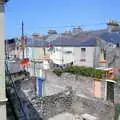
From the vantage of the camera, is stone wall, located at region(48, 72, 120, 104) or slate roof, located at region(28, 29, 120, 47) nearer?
stone wall, located at region(48, 72, 120, 104)

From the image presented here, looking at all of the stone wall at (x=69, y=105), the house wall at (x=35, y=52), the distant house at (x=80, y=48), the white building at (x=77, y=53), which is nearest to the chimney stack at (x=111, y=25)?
the distant house at (x=80, y=48)

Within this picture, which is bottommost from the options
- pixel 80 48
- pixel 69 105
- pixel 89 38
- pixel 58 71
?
pixel 69 105

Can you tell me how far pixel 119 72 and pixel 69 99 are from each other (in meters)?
4.46

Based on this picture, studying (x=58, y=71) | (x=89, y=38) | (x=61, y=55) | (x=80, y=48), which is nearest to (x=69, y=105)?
(x=58, y=71)

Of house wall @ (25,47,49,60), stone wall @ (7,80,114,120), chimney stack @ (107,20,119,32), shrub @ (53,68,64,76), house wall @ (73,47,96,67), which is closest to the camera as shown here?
stone wall @ (7,80,114,120)

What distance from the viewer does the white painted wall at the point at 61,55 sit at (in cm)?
2702

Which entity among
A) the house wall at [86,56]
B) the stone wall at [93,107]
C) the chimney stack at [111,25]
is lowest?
the stone wall at [93,107]

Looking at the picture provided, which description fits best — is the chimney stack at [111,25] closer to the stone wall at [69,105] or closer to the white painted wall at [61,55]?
the white painted wall at [61,55]

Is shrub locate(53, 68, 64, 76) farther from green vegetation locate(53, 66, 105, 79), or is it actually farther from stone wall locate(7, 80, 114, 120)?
stone wall locate(7, 80, 114, 120)

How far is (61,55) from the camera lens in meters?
28.3

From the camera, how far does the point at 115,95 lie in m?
15.7

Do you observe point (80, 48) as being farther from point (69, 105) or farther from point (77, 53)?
point (69, 105)

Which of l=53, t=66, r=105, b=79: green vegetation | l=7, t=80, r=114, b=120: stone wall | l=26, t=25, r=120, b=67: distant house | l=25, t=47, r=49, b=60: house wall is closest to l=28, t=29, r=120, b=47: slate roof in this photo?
l=26, t=25, r=120, b=67: distant house

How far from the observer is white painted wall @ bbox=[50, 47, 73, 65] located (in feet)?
88.6
